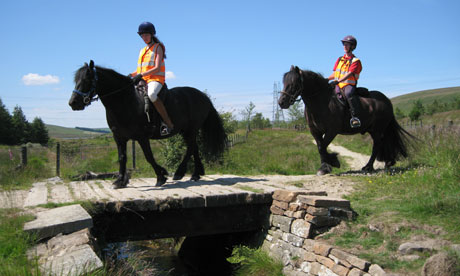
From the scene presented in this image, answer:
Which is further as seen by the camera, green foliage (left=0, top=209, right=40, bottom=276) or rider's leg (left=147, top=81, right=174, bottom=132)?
rider's leg (left=147, top=81, right=174, bottom=132)

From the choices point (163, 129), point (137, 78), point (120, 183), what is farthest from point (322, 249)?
point (137, 78)

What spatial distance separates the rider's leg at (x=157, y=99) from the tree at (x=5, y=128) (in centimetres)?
5895

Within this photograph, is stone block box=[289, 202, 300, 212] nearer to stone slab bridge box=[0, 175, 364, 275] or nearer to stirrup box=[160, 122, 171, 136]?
stone slab bridge box=[0, 175, 364, 275]

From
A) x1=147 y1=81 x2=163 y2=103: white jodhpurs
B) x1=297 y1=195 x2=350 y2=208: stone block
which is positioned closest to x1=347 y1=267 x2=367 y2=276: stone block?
x1=297 y1=195 x2=350 y2=208: stone block

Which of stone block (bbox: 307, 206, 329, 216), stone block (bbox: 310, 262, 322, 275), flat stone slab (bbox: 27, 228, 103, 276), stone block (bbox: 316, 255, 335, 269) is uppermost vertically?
flat stone slab (bbox: 27, 228, 103, 276)

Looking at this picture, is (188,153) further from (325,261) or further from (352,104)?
(352,104)

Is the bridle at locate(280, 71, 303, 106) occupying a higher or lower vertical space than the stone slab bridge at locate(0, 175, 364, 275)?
higher

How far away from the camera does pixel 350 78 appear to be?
8.60 meters

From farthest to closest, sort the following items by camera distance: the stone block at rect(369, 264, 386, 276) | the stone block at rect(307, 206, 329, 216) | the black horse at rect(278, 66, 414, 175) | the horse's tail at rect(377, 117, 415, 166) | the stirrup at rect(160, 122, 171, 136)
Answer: the horse's tail at rect(377, 117, 415, 166) < the black horse at rect(278, 66, 414, 175) < the stirrup at rect(160, 122, 171, 136) < the stone block at rect(307, 206, 329, 216) < the stone block at rect(369, 264, 386, 276)

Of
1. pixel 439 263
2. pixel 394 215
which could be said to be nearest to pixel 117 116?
pixel 394 215

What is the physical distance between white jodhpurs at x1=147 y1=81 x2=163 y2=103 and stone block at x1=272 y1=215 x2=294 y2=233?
2925 millimetres

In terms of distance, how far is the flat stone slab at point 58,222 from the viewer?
3932 mm

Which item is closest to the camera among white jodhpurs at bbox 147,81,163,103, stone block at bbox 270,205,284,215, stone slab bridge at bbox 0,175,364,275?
stone slab bridge at bbox 0,175,364,275

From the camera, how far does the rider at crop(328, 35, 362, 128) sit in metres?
8.50
